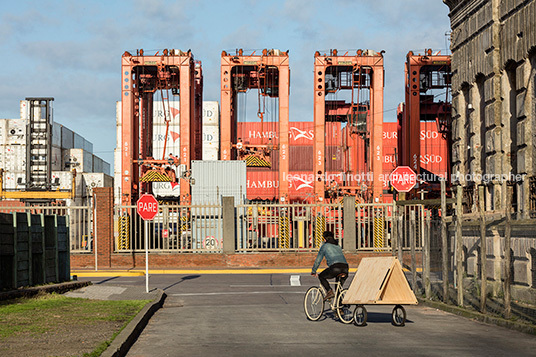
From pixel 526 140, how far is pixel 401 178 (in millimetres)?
4323

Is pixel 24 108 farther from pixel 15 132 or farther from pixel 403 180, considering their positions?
pixel 403 180

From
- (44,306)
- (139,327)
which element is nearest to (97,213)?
(44,306)

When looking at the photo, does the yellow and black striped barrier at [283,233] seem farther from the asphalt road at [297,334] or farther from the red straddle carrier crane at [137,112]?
the asphalt road at [297,334]

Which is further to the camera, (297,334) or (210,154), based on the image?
(210,154)

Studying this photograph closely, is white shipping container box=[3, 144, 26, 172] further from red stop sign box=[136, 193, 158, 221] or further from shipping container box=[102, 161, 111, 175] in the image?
red stop sign box=[136, 193, 158, 221]

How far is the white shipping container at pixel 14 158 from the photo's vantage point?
53438mm

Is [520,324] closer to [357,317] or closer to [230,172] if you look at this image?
[357,317]

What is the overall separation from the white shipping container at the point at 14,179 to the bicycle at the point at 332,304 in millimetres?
43306

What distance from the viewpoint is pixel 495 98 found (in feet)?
62.0

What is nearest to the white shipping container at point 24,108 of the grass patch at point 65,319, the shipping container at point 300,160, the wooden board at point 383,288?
the shipping container at point 300,160

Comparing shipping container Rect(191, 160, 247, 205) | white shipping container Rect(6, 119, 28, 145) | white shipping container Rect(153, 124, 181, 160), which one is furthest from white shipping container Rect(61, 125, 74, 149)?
shipping container Rect(191, 160, 247, 205)

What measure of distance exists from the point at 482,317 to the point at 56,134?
163 feet

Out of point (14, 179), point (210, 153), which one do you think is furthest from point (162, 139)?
point (14, 179)

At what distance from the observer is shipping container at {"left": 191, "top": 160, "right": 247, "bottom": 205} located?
37094 millimetres
